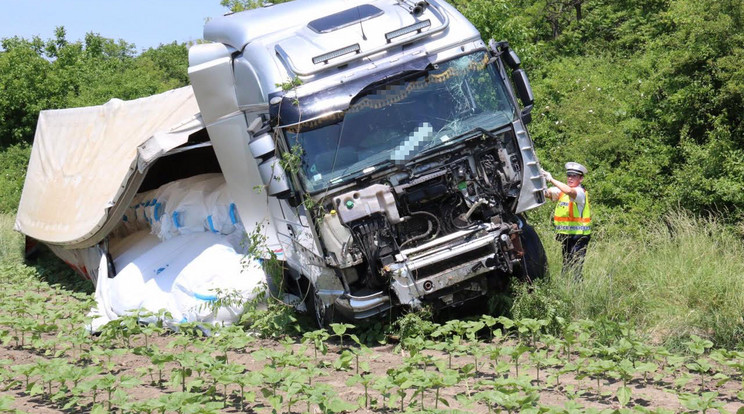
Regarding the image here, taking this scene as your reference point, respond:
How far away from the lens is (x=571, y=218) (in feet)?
30.7

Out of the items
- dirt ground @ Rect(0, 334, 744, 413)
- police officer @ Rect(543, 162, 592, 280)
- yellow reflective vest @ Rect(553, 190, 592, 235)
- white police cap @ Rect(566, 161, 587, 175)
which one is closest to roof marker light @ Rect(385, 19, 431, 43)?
police officer @ Rect(543, 162, 592, 280)

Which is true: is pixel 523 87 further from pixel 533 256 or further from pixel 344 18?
pixel 344 18

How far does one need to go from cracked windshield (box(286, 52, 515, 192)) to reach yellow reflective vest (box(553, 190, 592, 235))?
1294mm

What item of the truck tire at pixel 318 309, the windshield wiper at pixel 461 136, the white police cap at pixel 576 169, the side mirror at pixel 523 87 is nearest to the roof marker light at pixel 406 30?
the side mirror at pixel 523 87

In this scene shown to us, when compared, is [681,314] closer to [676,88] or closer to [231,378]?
[231,378]

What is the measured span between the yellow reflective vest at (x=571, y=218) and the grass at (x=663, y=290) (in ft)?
1.34

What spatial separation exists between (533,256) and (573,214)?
2.69 ft

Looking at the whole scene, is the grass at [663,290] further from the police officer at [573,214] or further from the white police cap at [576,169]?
the white police cap at [576,169]

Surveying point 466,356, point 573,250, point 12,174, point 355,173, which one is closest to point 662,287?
point 573,250

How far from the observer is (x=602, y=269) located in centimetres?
912

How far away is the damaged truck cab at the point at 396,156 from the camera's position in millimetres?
8195

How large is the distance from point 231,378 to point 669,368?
3267mm

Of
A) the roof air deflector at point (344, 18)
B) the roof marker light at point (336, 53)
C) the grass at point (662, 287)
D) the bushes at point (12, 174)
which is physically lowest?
the grass at point (662, 287)

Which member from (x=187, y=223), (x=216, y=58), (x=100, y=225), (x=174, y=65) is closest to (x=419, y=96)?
(x=216, y=58)
